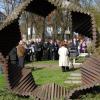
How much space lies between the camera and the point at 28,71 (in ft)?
27.7

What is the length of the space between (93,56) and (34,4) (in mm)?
1412

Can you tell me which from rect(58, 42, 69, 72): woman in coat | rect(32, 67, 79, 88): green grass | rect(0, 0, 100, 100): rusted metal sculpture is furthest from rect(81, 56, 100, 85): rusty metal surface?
rect(58, 42, 69, 72): woman in coat

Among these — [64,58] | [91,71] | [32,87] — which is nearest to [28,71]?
[32,87]

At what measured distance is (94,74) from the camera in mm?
7594

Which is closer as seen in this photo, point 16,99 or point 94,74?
point 94,74

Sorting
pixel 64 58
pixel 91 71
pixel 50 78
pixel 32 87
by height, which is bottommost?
pixel 50 78

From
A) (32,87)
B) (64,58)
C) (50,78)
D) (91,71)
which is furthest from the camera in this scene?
(64,58)

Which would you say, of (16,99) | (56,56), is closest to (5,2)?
(56,56)

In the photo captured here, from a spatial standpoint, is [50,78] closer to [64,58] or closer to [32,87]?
[64,58]

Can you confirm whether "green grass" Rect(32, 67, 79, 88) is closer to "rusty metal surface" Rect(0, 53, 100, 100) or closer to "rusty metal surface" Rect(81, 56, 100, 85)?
"rusty metal surface" Rect(0, 53, 100, 100)

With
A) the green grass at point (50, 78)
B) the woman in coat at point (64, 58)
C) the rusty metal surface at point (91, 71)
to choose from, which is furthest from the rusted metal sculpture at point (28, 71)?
the woman in coat at point (64, 58)

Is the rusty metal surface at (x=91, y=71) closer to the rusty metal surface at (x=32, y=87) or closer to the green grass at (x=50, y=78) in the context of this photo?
the rusty metal surface at (x=32, y=87)

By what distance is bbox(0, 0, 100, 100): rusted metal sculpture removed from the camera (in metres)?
7.56

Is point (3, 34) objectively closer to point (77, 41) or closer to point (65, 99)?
point (65, 99)
